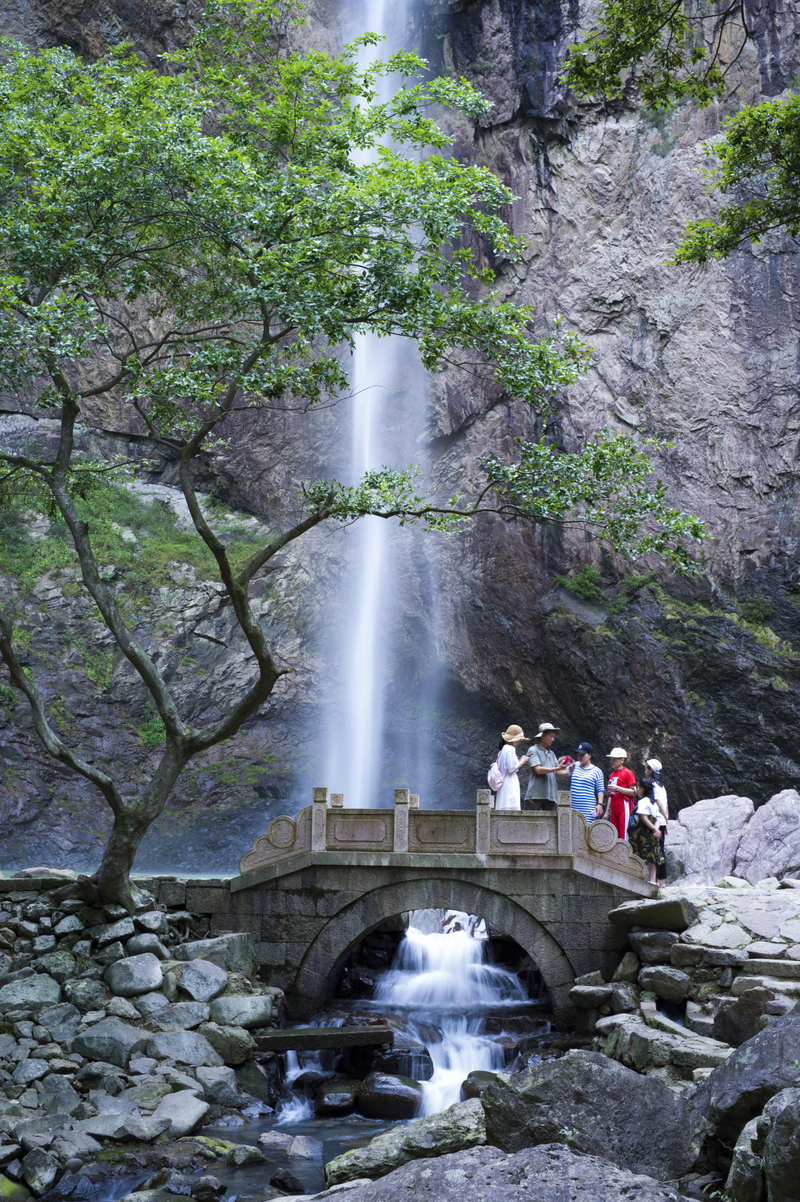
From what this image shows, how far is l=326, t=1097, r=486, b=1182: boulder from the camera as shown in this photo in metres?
8.37

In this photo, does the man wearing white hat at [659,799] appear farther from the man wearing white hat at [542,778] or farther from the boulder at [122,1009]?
the boulder at [122,1009]

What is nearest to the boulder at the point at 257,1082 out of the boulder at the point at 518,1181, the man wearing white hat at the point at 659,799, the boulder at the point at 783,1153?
the man wearing white hat at the point at 659,799

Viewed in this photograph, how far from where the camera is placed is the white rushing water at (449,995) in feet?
46.3

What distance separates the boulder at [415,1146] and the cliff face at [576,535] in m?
15.9

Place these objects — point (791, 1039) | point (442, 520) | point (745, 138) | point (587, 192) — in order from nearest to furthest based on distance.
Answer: point (791, 1039)
point (745, 138)
point (442, 520)
point (587, 192)

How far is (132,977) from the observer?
1334 centimetres

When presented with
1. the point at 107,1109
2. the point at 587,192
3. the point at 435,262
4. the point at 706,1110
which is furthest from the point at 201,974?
the point at 587,192

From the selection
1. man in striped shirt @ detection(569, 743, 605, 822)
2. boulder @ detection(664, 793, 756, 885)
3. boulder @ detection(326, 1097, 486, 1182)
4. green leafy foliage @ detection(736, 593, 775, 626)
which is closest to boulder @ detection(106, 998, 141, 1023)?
boulder @ detection(326, 1097, 486, 1182)

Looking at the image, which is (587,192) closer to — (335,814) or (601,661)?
(601,661)

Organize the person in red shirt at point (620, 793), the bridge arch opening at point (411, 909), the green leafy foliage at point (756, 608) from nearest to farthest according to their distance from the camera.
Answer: the bridge arch opening at point (411, 909), the person in red shirt at point (620, 793), the green leafy foliage at point (756, 608)

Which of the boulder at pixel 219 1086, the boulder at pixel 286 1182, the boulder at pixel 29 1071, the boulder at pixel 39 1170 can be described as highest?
the boulder at pixel 29 1071

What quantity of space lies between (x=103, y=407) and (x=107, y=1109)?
929 inches

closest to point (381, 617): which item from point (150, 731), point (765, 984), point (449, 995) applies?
point (150, 731)

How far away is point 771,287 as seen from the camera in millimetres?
26406
